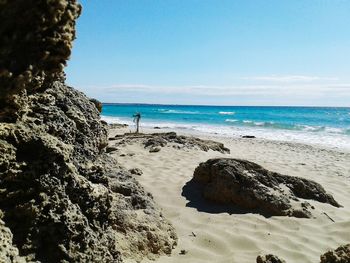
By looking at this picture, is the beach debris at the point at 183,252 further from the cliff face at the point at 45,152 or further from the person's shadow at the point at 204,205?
the person's shadow at the point at 204,205

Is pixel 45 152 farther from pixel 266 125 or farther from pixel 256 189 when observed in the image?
pixel 266 125

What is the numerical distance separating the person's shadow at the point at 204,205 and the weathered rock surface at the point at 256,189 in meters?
0.06

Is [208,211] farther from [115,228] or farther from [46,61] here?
[46,61]

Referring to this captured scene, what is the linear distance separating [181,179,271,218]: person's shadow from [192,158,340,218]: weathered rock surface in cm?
6

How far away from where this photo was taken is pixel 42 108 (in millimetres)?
2527

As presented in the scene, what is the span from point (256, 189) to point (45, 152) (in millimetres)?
3824

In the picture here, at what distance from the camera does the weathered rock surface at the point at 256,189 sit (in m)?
5.34

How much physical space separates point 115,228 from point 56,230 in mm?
1285

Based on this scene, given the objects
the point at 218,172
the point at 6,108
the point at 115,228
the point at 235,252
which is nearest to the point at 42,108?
the point at 6,108

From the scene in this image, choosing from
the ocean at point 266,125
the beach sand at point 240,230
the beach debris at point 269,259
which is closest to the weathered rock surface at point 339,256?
the beach debris at point 269,259

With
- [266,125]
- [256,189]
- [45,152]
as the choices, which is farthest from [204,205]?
[266,125]

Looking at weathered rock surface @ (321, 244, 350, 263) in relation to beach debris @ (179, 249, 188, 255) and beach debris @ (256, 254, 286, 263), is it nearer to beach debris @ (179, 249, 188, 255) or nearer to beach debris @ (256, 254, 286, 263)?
beach debris @ (256, 254, 286, 263)

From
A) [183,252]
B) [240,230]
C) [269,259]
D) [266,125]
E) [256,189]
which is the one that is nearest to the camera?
[269,259]

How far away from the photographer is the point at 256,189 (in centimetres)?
548
